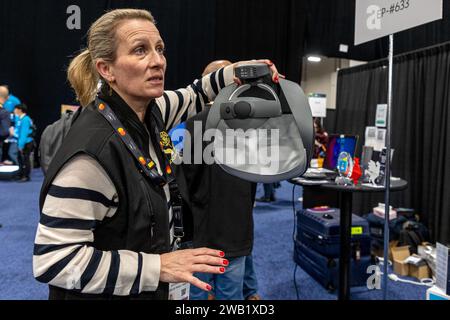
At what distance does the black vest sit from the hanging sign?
125cm

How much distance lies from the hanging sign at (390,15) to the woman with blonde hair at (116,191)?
995 millimetres

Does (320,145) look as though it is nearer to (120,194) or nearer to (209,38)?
(209,38)

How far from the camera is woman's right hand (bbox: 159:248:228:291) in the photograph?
0.61 metres

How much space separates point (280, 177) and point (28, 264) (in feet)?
8.42

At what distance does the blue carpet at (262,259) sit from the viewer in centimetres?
215

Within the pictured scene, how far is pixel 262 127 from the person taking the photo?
0.68 meters

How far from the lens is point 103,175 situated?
2.09 ft

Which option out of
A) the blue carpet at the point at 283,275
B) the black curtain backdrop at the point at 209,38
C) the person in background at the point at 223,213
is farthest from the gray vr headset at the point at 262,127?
the black curtain backdrop at the point at 209,38

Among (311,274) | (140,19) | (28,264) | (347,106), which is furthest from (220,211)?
(347,106)

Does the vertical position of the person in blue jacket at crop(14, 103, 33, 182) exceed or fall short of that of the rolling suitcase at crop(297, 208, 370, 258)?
it exceeds it

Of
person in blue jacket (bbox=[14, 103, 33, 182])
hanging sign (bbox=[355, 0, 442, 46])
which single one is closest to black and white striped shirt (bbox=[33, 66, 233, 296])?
hanging sign (bbox=[355, 0, 442, 46])

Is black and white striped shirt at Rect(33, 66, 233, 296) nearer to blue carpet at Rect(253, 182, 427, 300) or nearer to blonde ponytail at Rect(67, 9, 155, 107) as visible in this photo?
blonde ponytail at Rect(67, 9, 155, 107)

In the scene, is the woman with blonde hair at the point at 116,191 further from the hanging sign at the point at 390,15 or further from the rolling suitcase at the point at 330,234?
the rolling suitcase at the point at 330,234

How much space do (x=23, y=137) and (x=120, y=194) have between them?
19.8 ft
